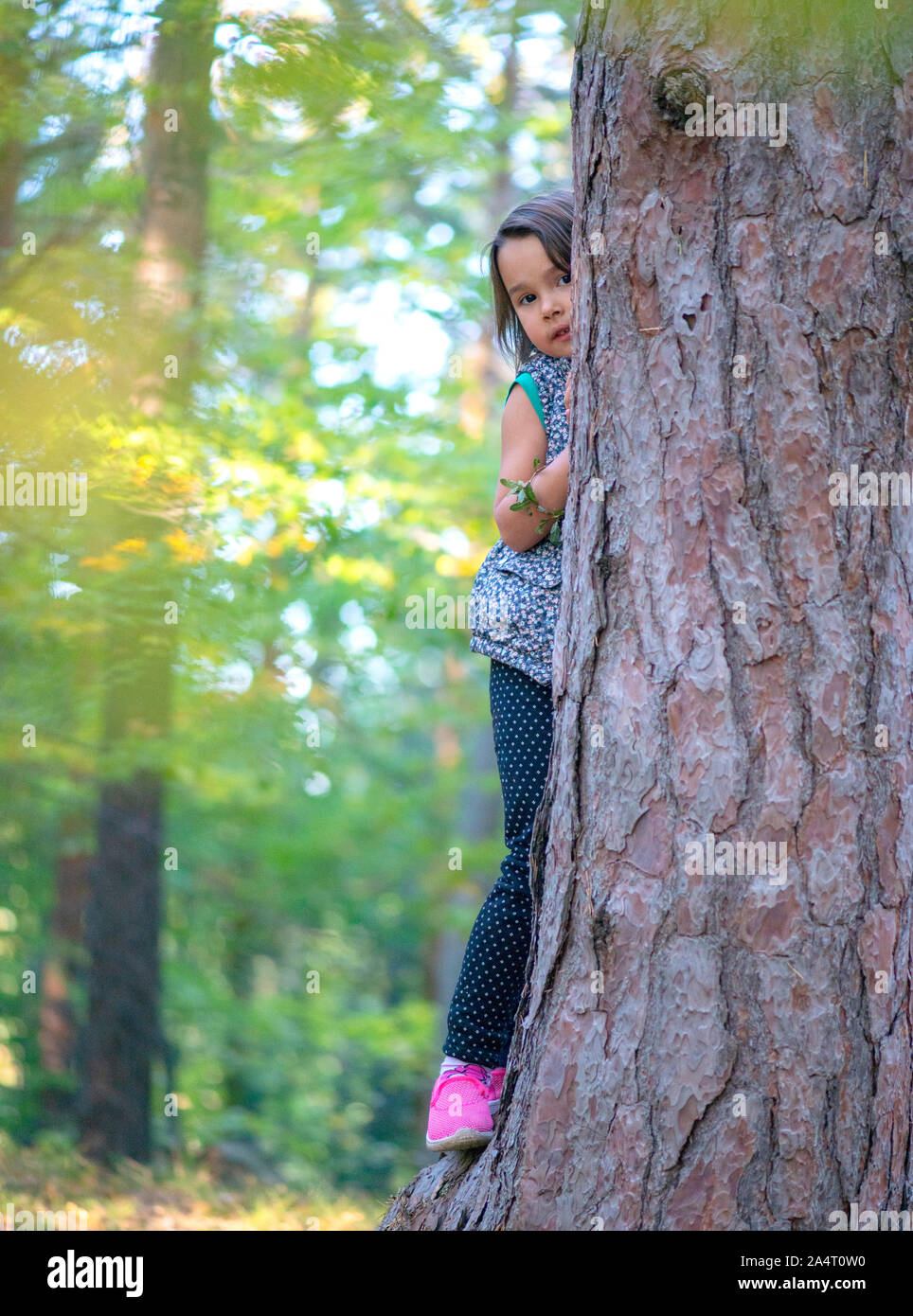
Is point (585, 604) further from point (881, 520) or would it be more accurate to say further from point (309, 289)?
point (309, 289)

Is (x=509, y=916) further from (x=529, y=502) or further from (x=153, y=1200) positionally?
(x=153, y=1200)

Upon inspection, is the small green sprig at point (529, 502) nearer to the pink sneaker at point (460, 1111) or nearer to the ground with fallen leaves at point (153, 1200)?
the pink sneaker at point (460, 1111)

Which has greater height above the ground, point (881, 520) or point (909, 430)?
point (909, 430)

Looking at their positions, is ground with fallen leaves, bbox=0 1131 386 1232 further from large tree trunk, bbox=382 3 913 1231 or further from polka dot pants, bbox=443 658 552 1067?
large tree trunk, bbox=382 3 913 1231

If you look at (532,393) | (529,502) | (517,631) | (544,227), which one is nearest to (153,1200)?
(517,631)

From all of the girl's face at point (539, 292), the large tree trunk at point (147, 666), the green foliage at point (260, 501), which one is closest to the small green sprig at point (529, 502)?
the girl's face at point (539, 292)

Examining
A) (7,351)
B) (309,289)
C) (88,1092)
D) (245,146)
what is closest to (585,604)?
(7,351)

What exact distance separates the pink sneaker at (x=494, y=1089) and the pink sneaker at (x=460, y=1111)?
11 millimetres

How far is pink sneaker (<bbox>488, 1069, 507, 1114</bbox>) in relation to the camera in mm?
2266

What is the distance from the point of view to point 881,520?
1918 millimetres

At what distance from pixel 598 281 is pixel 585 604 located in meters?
0.63

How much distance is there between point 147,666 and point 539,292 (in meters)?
3.49

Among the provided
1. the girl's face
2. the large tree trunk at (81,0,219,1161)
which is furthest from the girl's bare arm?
the large tree trunk at (81,0,219,1161)

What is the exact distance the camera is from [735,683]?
187 centimetres
